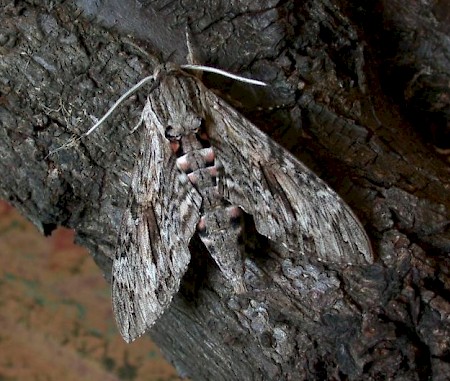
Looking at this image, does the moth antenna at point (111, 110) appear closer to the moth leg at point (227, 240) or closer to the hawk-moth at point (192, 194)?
the hawk-moth at point (192, 194)

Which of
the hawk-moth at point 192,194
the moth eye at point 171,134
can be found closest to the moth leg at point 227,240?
the hawk-moth at point 192,194

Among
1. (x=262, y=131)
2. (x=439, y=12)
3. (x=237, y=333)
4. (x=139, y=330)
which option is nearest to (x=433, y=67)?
(x=439, y=12)

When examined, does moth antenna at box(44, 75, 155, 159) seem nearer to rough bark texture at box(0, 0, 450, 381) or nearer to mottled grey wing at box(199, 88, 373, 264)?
rough bark texture at box(0, 0, 450, 381)

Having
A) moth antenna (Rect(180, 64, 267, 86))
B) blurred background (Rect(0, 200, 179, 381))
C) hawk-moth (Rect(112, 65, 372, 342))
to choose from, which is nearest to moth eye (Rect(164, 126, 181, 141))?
hawk-moth (Rect(112, 65, 372, 342))

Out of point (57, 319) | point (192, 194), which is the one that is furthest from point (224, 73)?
point (57, 319)

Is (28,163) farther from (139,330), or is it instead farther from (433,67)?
(433,67)

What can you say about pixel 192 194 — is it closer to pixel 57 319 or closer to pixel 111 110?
pixel 111 110
